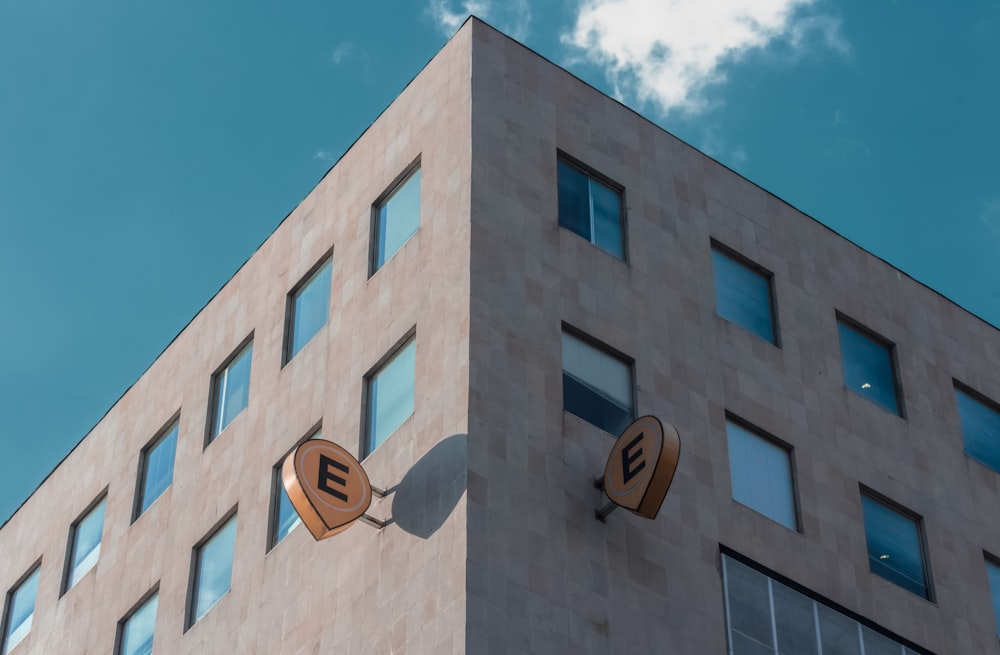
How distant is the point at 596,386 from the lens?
45.4 m

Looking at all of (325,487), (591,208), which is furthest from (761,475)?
(325,487)

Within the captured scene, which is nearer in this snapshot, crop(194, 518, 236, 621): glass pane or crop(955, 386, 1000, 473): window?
crop(194, 518, 236, 621): glass pane

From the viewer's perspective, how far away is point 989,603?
5012cm

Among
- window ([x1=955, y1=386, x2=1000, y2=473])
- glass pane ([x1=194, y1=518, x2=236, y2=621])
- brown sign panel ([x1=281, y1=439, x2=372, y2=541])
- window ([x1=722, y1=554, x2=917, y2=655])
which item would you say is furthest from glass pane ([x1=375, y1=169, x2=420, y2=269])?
window ([x1=955, y1=386, x2=1000, y2=473])

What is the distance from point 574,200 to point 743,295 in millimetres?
5769

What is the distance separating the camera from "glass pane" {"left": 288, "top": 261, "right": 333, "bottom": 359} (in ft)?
167

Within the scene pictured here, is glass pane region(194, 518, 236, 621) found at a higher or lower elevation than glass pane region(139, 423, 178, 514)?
lower

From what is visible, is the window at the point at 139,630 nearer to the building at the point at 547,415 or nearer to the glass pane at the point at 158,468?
the building at the point at 547,415

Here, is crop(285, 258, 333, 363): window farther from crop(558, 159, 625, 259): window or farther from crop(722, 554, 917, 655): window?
crop(722, 554, 917, 655): window

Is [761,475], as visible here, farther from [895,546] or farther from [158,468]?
[158,468]

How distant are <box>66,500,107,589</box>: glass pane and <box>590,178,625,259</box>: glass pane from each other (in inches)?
780

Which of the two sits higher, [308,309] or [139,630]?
[308,309]

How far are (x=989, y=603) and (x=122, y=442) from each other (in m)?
27.0

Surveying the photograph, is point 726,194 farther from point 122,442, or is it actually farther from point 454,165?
point 122,442
